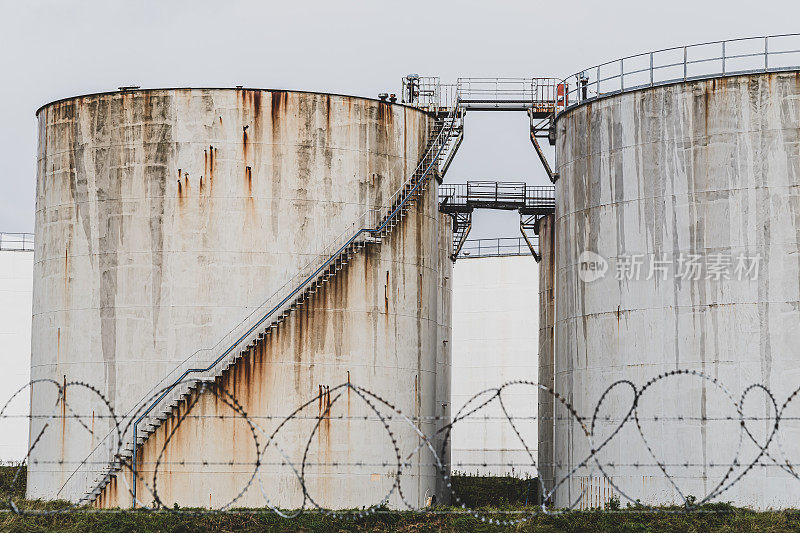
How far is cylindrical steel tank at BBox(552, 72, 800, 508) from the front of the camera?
3388 centimetres

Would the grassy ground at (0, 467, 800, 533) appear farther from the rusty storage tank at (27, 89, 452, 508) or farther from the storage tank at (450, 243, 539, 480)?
the storage tank at (450, 243, 539, 480)

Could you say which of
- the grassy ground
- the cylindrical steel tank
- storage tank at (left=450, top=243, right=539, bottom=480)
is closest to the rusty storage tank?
the cylindrical steel tank

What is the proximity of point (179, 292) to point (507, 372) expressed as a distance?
91.2 feet

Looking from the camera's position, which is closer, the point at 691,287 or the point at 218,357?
the point at 691,287

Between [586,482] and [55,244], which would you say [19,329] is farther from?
[586,482]

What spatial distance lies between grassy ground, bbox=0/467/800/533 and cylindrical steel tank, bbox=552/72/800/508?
175 inches

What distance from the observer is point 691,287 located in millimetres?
35031

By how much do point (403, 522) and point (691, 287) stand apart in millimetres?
11553

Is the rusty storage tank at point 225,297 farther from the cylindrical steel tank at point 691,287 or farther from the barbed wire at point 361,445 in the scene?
the cylindrical steel tank at point 691,287

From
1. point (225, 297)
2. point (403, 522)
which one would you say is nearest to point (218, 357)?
point (225, 297)

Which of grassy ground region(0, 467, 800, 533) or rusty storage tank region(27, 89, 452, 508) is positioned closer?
grassy ground region(0, 467, 800, 533)

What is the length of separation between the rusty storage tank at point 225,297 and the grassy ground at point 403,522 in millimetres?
6670

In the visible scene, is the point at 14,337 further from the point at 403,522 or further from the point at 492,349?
the point at 403,522

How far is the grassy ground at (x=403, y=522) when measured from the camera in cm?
2852
